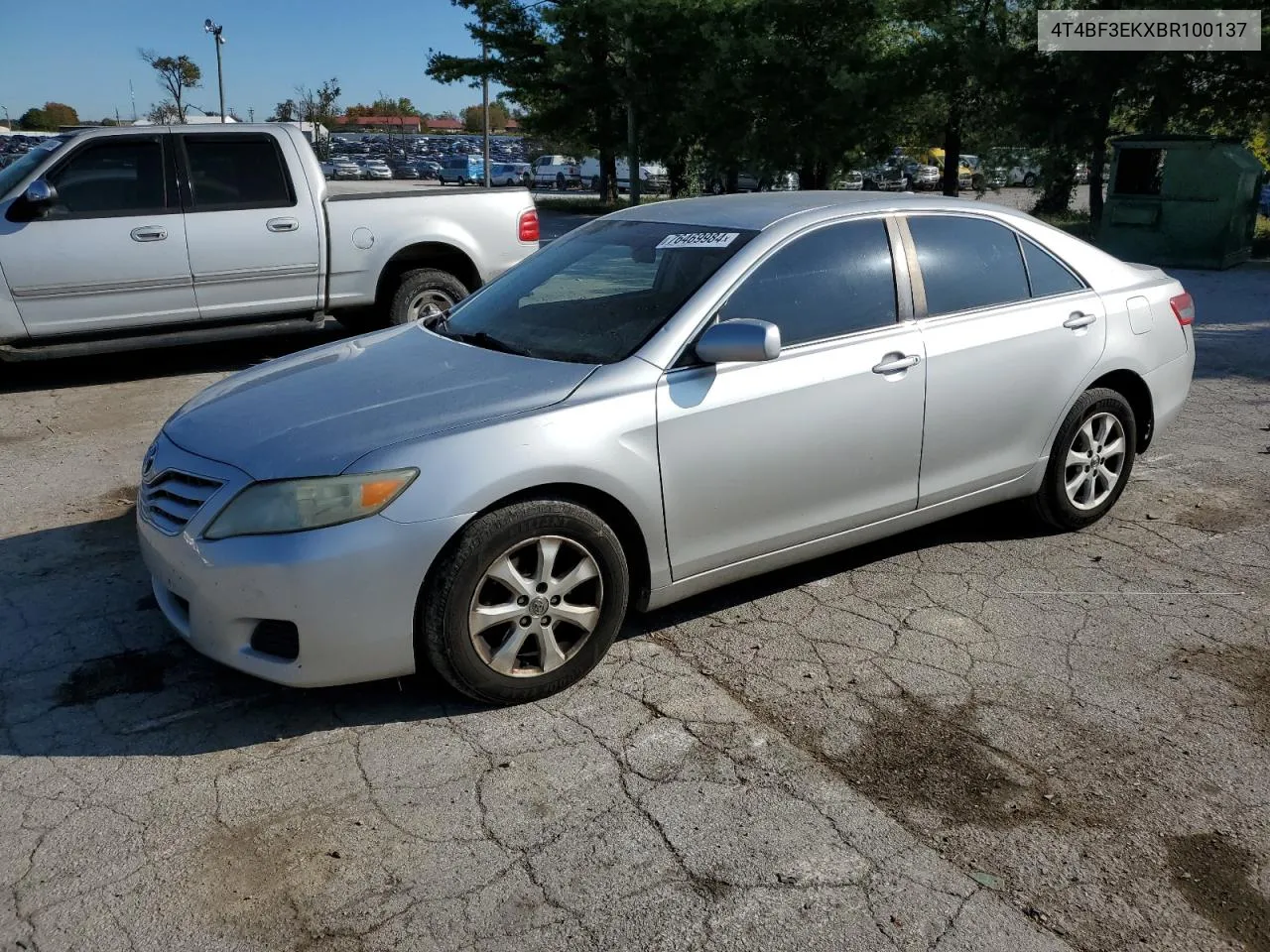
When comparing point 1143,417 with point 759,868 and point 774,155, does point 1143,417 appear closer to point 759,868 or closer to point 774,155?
point 759,868

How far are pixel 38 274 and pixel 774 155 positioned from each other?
23153 mm

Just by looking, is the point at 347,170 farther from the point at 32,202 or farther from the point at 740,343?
the point at 740,343

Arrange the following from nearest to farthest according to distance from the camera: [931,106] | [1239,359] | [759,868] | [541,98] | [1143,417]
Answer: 1. [759,868]
2. [1143,417]
3. [1239,359]
4. [931,106]
5. [541,98]

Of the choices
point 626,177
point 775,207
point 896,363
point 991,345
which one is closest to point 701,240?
point 775,207

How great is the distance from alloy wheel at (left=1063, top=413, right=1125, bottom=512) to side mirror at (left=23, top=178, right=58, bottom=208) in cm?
696

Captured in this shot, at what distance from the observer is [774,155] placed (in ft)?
93.7

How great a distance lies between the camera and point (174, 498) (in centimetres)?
364

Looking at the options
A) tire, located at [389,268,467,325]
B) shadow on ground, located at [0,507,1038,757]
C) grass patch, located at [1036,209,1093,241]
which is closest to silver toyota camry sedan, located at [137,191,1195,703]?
shadow on ground, located at [0,507,1038,757]

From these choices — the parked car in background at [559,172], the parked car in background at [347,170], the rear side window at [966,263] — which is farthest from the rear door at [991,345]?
the parked car in background at [559,172]

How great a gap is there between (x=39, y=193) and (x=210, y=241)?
1.17 meters

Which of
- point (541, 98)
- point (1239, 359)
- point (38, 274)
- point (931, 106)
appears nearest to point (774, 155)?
point (931, 106)

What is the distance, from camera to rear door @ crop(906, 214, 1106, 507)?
4.48 meters

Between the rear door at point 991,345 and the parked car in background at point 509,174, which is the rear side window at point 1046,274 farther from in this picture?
the parked car in background at point 509,174

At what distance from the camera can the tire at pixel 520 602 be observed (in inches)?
134
